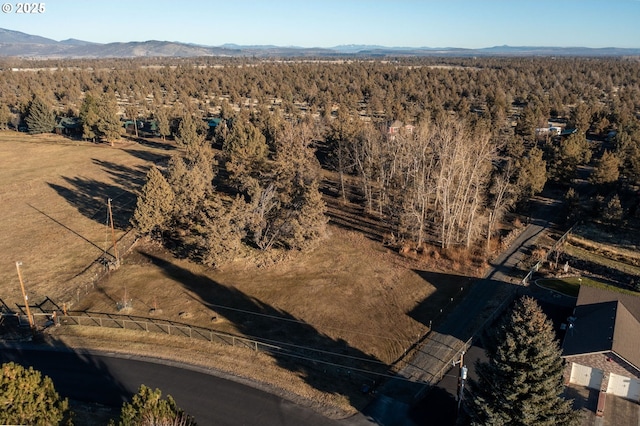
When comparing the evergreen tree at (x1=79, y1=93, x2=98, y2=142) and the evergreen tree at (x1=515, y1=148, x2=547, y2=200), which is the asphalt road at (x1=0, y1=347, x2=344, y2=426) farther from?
the evergreen tree at (x1=79, y1=93, x2=98, y2=142)

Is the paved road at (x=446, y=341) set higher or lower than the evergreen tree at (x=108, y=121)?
lower

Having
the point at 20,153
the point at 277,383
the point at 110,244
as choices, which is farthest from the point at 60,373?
the point at 20,153

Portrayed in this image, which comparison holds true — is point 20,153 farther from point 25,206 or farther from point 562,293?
point 562,293

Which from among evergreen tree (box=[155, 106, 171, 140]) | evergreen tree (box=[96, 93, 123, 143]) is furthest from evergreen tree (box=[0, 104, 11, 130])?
evergreen tree (box=[155, 106, 171, 140])

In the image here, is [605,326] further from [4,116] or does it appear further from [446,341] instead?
[4,116]

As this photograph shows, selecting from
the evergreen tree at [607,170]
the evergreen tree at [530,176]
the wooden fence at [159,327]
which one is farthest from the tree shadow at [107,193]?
the evergreen tree at [607,170]

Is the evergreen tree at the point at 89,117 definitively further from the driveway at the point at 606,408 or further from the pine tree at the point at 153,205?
the driveway at the point at 606,408

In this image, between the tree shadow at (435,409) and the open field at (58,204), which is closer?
the tree shadow at (435,409)
